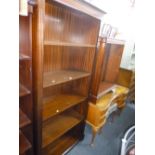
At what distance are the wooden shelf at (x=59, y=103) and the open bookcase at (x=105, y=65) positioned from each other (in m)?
0.24

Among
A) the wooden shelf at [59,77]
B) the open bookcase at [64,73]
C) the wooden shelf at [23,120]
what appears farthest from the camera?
the open bookcase at [64,73]

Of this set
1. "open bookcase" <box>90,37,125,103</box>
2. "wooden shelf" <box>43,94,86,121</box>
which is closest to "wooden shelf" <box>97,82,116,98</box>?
"open bookcase" <box>90,37,125,103</box>

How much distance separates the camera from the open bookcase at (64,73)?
4.78 feet

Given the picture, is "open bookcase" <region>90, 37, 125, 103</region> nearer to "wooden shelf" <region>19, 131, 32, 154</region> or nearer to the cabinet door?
the cabinet door

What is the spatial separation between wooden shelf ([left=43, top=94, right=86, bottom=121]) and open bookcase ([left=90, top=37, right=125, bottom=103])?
0.24 m

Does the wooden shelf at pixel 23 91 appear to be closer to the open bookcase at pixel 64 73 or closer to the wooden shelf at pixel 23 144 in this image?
the open bookcase at pixel 64 73

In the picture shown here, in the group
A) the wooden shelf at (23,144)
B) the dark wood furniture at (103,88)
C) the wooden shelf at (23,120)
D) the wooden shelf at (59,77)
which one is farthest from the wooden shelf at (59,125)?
the wooden shelf at (59,77)

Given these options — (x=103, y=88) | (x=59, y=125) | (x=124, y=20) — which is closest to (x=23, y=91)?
(x=59, y=125)

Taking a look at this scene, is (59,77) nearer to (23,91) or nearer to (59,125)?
(23,91)

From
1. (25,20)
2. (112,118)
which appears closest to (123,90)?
(112,118)

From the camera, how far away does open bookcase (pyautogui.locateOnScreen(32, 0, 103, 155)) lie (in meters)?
1.46

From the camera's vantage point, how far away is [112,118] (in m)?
2.85
